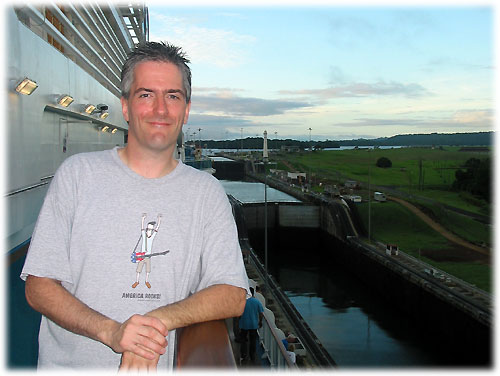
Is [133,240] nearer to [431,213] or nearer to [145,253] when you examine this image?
[145,253]

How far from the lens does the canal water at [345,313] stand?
16062mm

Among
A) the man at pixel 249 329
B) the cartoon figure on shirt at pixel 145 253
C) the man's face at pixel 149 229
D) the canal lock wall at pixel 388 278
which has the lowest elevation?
the canal lock wall at pixel 388 278

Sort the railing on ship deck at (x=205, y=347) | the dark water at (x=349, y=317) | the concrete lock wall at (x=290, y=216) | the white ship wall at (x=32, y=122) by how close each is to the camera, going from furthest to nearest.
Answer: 1. the concrete lock wall at (x=290, y=216)
2. the dark water at (x=349, y=317)
3. the white ship wall at (x=32, y=122)
4. the railing on ship deck at (x=205, y=347)

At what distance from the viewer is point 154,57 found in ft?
5.28

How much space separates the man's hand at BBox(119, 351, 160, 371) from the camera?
1193 millimetres

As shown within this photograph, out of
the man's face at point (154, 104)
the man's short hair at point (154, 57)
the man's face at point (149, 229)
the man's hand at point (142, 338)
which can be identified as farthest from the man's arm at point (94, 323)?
the man's short hair at point (154, 57)

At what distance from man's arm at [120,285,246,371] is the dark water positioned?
15.6 m

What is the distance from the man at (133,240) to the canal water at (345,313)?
1557cm

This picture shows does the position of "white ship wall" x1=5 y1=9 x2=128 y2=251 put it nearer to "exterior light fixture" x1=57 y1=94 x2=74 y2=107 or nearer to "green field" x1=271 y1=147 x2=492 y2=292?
"exterior light fixture" x1=57 y1=94 x2=74 y2=107

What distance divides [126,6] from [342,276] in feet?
59.3

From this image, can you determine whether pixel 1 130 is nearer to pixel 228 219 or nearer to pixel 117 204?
pixel 117 204

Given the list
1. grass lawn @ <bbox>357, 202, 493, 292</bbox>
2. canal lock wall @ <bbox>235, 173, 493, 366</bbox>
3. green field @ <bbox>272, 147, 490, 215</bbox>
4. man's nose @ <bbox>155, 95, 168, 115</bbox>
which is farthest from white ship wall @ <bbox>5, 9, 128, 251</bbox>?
green field @ <bbox>272, 147, 490, 215</bbox>

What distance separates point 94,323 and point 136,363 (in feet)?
0.63

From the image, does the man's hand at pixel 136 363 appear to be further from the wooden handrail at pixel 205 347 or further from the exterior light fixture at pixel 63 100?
the exterior light fixture at pixel 63 100
